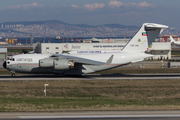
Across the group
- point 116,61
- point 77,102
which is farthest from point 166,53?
point 77,102

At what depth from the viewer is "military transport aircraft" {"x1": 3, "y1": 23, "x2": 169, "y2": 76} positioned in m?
36.7

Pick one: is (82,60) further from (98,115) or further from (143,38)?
(98,115)

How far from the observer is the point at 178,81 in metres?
33.5

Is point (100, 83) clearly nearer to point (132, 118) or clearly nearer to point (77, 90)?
point (77, 90)

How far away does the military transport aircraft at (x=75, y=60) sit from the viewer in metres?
36.7

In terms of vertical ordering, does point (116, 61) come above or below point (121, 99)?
above

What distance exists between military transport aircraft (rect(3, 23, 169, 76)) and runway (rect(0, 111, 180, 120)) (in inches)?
746

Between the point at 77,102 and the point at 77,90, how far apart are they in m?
6.56

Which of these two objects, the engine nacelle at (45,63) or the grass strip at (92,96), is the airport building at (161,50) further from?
the engine nacelle at (45,63)

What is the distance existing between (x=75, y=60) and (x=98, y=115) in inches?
814

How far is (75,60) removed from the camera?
3684 cm

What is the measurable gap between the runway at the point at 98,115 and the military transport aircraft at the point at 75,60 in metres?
19.0

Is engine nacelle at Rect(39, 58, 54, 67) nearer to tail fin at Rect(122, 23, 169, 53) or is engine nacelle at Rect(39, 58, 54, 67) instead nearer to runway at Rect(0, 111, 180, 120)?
tail fin at Rect(122, 23, 169, 53)

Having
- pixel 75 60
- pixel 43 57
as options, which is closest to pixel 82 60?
pixel 75 60
